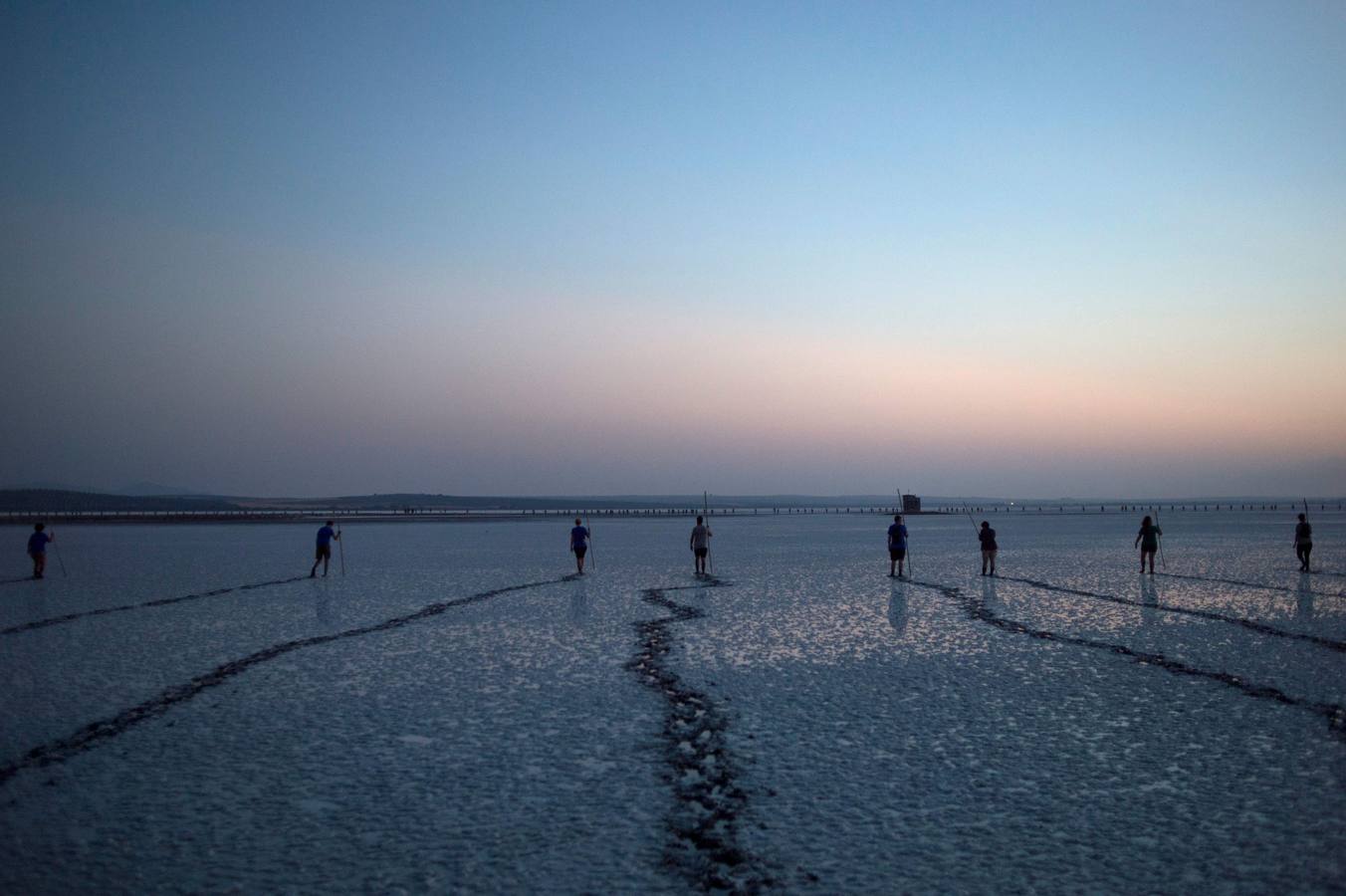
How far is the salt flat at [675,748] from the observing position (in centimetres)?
615

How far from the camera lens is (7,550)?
40.8 metres

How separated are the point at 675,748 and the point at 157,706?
6.42 m

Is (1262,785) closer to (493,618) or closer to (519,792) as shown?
(519,792)

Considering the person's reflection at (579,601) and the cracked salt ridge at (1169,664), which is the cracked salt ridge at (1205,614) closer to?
the cracked salt ridge at (1169,664)

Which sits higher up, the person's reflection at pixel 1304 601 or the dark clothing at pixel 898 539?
the dark clothing at pixel 898 539

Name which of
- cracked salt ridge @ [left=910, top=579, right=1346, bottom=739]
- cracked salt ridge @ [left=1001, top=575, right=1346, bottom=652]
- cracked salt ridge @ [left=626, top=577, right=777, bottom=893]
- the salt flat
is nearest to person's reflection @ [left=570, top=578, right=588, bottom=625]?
the salt flat

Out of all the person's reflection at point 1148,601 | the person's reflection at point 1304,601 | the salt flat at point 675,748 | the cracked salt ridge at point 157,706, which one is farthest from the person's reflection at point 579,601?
the person's reflection at point 1304,601

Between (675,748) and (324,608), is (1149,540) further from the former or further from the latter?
(324,608)

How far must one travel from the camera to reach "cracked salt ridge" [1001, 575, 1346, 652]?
48.1ft

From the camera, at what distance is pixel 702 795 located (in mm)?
7480

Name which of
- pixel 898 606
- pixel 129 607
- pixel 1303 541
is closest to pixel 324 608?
pixel 129 607

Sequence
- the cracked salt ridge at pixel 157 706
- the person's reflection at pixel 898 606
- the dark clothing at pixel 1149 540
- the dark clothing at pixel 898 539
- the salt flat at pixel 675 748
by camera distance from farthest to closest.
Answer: the dark clothing at pixel 898 539
the dark clothing at pixel 1149 540
the person's reflection at pixel 898 606
the cracked salt ridge at pixel 157 706
the salt flat at pixel 675 748

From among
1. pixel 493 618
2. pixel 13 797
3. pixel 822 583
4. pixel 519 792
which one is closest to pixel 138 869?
pixel 13 797

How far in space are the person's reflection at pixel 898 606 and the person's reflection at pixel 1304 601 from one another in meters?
7.61
